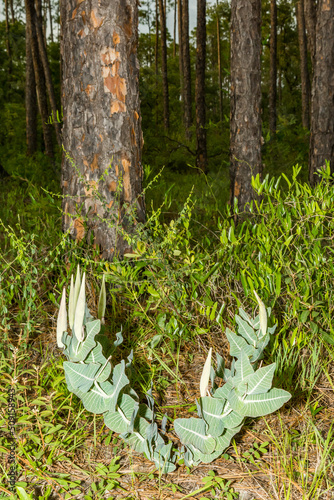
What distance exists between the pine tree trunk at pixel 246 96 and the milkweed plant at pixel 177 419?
300 cm

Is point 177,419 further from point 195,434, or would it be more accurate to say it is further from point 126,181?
point 126,181

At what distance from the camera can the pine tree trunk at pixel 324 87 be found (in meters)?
5.12

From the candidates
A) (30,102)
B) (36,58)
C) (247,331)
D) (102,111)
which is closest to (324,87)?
(102,111)

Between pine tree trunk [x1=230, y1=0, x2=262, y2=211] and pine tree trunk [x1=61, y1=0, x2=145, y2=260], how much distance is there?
1.95 meters

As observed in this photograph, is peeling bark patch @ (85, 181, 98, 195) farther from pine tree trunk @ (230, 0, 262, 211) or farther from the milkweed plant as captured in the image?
pine tree trunk @ (230, 0, 262, 211)

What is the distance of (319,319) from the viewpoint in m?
2.10

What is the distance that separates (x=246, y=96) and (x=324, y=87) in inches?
55.3

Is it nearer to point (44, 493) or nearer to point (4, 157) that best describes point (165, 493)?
point (44, 493)

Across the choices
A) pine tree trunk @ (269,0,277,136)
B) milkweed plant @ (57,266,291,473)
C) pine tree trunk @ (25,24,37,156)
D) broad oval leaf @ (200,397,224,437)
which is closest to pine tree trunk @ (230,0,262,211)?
milkweed plant @ (57,266,291,473)

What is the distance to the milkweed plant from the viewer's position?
1.42 meters

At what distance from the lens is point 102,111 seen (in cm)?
264

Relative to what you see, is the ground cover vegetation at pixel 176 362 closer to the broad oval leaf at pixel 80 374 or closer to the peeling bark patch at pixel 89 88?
the broad oval leaf at pixel 80 374

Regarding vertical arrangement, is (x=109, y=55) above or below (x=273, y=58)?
below

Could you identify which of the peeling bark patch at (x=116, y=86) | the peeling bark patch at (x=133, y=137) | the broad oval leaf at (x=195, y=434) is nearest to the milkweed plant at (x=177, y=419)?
the broad oval leaf at (x=195, y=434)
